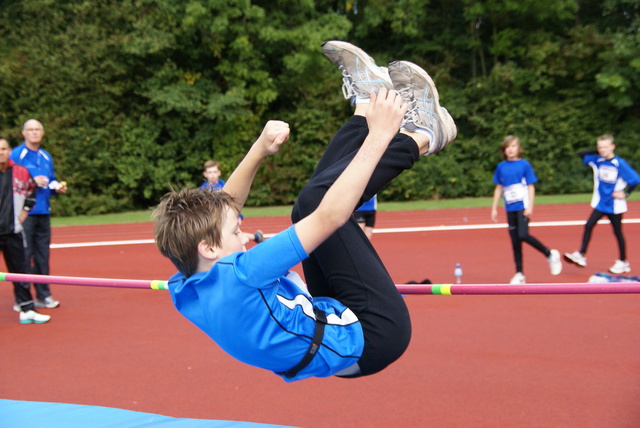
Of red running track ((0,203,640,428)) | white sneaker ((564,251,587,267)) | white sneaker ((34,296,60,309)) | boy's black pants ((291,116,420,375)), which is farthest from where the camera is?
white sneaker ((564,251,587,267))

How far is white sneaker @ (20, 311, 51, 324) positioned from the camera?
629 centimetres

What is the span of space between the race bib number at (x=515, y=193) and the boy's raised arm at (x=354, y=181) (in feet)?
18.5

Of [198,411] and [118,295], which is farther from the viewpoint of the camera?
[118,295]

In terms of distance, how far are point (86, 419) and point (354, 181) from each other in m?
2.38

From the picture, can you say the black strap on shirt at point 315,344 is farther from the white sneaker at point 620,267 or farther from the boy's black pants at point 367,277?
the white sneaker at point 620,267

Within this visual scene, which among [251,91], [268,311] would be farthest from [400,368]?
[251,91]

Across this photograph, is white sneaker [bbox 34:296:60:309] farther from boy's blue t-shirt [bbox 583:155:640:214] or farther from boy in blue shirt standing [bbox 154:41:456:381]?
boy's blue t-shirt [bbox 583:155:640:214]

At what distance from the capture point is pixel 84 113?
17656 mm

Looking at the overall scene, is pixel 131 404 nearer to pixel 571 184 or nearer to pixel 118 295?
pixel 118 295

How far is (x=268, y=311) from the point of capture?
6.34ft

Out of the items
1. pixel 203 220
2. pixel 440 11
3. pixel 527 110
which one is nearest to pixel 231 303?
pixel 203 220

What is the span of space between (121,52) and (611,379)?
53.6 feet

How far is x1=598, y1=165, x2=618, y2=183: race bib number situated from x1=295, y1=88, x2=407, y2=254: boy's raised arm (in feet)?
21.0

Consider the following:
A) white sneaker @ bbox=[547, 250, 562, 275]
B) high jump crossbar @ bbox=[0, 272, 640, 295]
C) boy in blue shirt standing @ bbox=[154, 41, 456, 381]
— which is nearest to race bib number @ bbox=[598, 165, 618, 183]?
white sneaker @ bbox=[547, 250, 562, 275]
